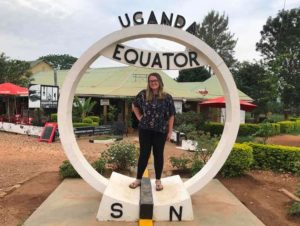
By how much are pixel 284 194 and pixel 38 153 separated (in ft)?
28.9

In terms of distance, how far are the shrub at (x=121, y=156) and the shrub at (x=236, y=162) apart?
2158 mm

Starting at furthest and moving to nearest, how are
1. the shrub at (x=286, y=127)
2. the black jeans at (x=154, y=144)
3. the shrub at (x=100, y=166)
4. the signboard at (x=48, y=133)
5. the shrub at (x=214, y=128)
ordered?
the shrub at (x=286, y=127) < the shrub at (x=214, y=128) < the signboard at (x=48, y=133) < the shrub at (x=100, y=166) < the black jeans at (x=154, y=144)

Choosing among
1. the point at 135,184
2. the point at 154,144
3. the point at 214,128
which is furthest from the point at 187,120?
the point at 154,144

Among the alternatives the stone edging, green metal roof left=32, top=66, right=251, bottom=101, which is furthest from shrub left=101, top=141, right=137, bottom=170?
green metal roof left=32, top=66, right=251, bottom=101

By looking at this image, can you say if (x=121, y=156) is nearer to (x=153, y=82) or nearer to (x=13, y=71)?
(x=153, y=82)

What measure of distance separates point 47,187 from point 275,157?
5.91m

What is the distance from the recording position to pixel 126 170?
390 inches

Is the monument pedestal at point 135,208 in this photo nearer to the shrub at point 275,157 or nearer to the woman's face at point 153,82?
the woman's face at point 153,82

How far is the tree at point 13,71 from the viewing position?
30641mm

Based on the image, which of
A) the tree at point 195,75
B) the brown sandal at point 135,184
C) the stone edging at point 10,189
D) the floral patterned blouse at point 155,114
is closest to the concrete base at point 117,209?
the brown sandal at point 135,184

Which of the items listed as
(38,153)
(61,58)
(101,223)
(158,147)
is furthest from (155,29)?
(61,58)

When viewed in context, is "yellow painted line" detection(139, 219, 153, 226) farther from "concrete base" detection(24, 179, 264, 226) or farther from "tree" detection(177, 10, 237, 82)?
"tree" detection(177, 10, 237, 82)

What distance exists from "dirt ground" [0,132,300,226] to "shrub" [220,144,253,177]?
0.68 feet

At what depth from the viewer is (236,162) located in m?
9.34
